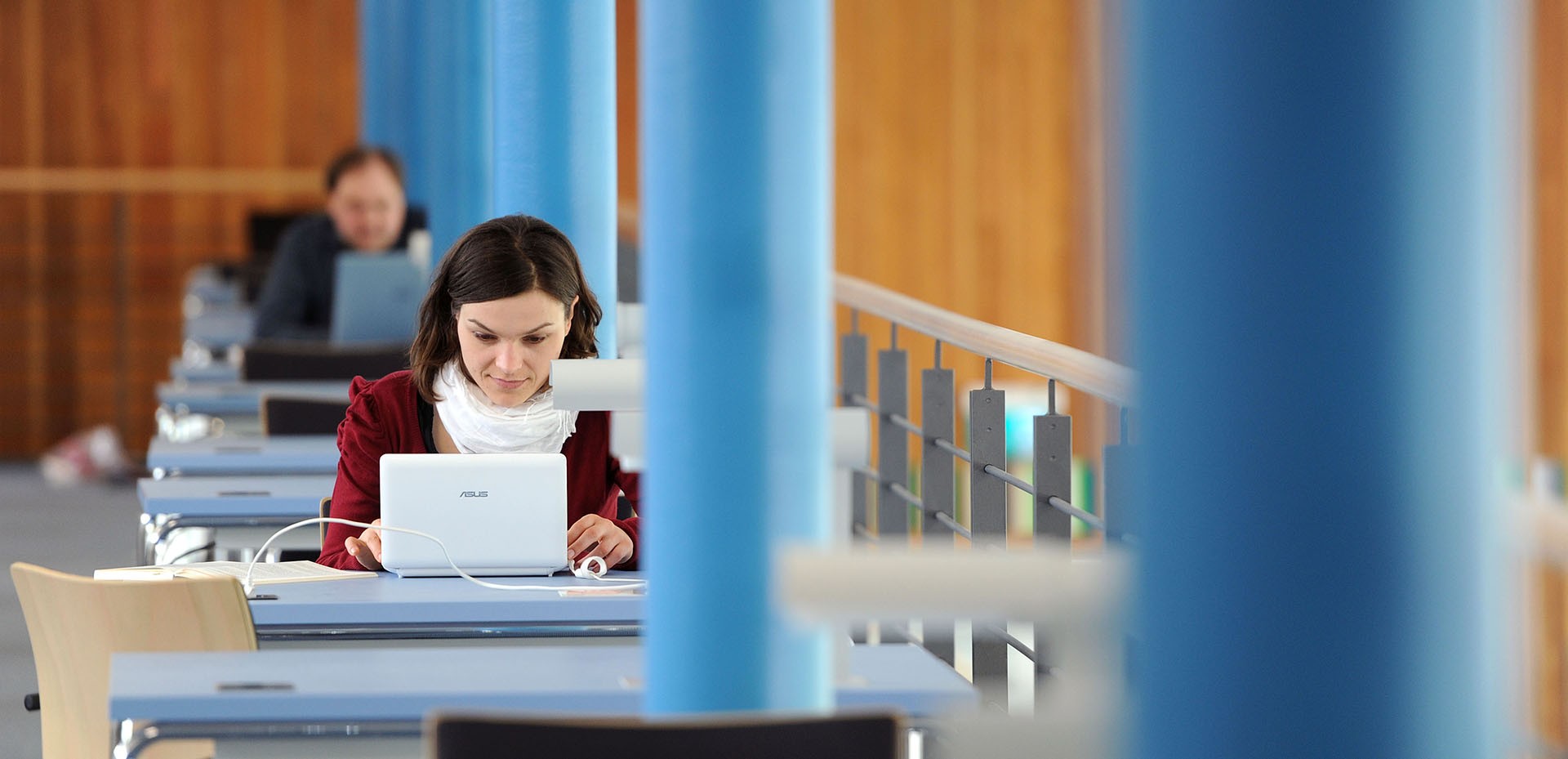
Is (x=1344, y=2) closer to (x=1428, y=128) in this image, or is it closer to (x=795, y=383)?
(x=1428, y=128)

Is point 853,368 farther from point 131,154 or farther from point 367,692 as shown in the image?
point 131,154

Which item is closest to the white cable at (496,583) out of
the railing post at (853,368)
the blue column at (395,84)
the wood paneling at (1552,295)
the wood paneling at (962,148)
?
the railing post at (853,368)

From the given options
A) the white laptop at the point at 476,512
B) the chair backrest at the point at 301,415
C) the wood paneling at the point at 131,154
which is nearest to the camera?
the white laptop at the point at 476,512

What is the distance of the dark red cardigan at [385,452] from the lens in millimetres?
2699

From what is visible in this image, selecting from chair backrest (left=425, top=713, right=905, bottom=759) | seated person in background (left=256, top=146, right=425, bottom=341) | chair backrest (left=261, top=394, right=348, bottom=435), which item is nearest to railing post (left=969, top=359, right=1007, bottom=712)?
chair backrest (left=425, top=713, right=905, bottom=759)

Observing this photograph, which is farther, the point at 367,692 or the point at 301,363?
the point at 301,363

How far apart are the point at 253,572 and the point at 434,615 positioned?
1.15 feet

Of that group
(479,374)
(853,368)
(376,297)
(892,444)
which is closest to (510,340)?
(479,374)

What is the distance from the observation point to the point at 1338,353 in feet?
1.93

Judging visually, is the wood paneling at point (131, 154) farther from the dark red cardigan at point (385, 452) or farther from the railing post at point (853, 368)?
the dark red cardigan at point (385, 452)

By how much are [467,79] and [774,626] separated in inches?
148

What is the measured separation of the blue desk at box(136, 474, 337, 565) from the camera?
307 cm

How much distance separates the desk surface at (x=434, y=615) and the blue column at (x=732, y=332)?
60 centimetres

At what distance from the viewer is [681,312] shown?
64.2 inches
